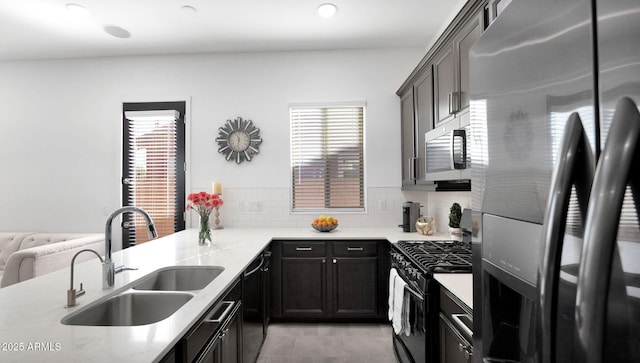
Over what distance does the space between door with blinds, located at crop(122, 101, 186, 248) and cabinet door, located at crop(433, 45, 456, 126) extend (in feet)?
9.56

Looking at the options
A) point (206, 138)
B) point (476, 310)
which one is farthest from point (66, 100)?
point (476, 310)

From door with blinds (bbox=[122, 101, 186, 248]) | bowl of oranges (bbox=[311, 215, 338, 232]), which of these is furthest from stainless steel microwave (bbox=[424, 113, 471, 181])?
door with blinds (bbox=[122, 101, 186, 248])

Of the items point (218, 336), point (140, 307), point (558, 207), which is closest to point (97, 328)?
point (140, 307)

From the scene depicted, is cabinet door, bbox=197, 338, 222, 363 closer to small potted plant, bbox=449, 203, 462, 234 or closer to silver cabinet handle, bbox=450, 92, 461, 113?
silver cabinet handle, bbox=450, 92, 461, 113

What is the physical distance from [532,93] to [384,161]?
321 centimetres

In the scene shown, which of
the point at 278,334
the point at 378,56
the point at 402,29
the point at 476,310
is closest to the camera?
the point at 476,310

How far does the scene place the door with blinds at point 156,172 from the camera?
3881 mm

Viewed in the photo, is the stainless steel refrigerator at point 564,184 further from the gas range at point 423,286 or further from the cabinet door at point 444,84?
the cabinet door at point 444,84

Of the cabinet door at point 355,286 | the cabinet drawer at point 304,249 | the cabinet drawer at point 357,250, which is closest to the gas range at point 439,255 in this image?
the cabinet drawer at point 357,250

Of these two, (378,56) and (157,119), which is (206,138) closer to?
(157,119)

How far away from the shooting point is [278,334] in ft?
9.95

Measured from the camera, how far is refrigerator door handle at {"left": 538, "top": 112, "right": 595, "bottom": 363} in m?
0.45

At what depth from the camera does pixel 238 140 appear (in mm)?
3816

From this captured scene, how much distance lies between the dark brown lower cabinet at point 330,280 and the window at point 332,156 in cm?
74
